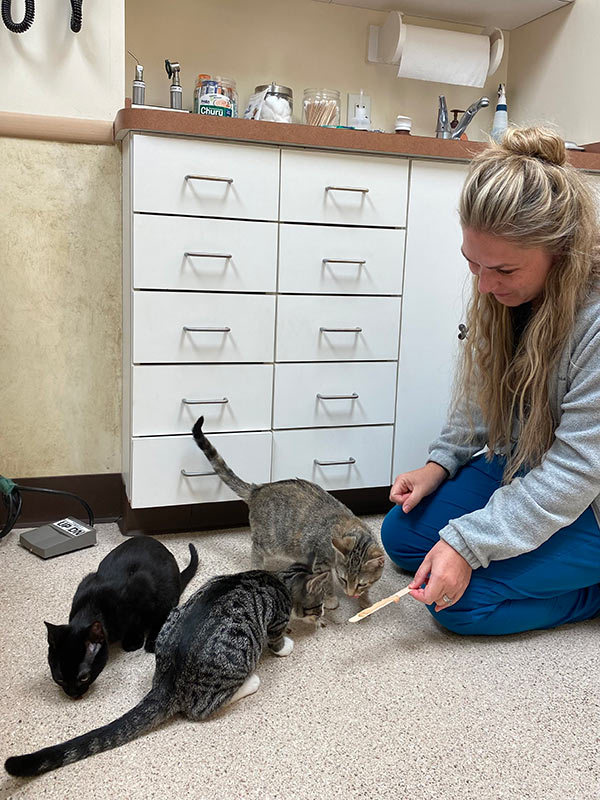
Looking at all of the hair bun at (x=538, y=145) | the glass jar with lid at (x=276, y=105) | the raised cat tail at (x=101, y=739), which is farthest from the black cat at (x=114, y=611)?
the glass jar with lid at (x=276, y=105)

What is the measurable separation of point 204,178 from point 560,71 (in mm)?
1542

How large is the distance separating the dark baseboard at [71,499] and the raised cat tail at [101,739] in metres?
0.95

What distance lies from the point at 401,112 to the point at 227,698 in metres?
2.15

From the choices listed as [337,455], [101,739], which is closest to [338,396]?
[337,455]

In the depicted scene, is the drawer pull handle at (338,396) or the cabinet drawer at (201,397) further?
the drawer pull handle at (338,396)

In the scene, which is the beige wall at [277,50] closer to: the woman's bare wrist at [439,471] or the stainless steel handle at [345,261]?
the stainless steel handle at [345,261]

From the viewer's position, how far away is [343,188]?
182 centimetres

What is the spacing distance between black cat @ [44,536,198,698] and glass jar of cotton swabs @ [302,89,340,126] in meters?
1.49

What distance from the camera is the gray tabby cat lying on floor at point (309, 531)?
142 centimetres

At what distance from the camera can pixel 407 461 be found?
2049mm

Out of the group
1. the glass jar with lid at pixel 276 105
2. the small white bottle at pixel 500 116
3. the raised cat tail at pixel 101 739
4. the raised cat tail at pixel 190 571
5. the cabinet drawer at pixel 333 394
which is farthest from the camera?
the small white bottle at pixel 500 116

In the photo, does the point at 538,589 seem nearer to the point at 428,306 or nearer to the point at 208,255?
the point at 428,306

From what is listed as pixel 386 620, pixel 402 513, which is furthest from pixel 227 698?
pixel 402 513

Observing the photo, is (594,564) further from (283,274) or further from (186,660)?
(283,274)
